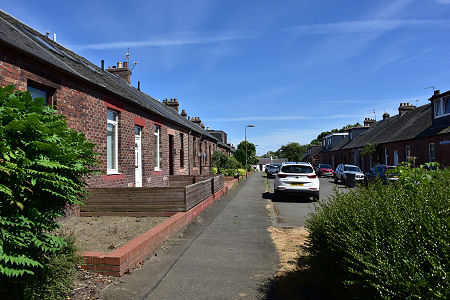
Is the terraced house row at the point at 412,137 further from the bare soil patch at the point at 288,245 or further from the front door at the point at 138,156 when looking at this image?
the front door at the point at 138,156

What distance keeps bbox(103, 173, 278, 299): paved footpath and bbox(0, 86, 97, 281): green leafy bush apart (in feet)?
3.95

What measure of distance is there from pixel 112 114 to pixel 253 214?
5855mm

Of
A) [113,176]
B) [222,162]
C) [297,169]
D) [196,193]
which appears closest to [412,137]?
[222,162]

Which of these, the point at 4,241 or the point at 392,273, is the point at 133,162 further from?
the point at 392,273

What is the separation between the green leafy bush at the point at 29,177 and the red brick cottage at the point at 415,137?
57.6 feet

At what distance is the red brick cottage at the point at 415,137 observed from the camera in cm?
2219

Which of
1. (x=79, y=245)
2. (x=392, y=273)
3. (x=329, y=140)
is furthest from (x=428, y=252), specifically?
(x=329, y=140)

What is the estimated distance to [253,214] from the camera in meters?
9.93

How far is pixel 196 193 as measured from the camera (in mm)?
9344

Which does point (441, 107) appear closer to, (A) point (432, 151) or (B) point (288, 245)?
(A) point (432, 151)

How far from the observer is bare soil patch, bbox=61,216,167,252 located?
5.26 metres

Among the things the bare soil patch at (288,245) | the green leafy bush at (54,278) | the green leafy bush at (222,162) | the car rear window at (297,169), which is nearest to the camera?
the green leafy bush at (54,278)

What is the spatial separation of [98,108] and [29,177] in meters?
6.70

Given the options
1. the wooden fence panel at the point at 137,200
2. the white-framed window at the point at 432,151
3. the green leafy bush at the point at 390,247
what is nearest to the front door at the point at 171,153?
the wooden fence panel at the point at 137,200
